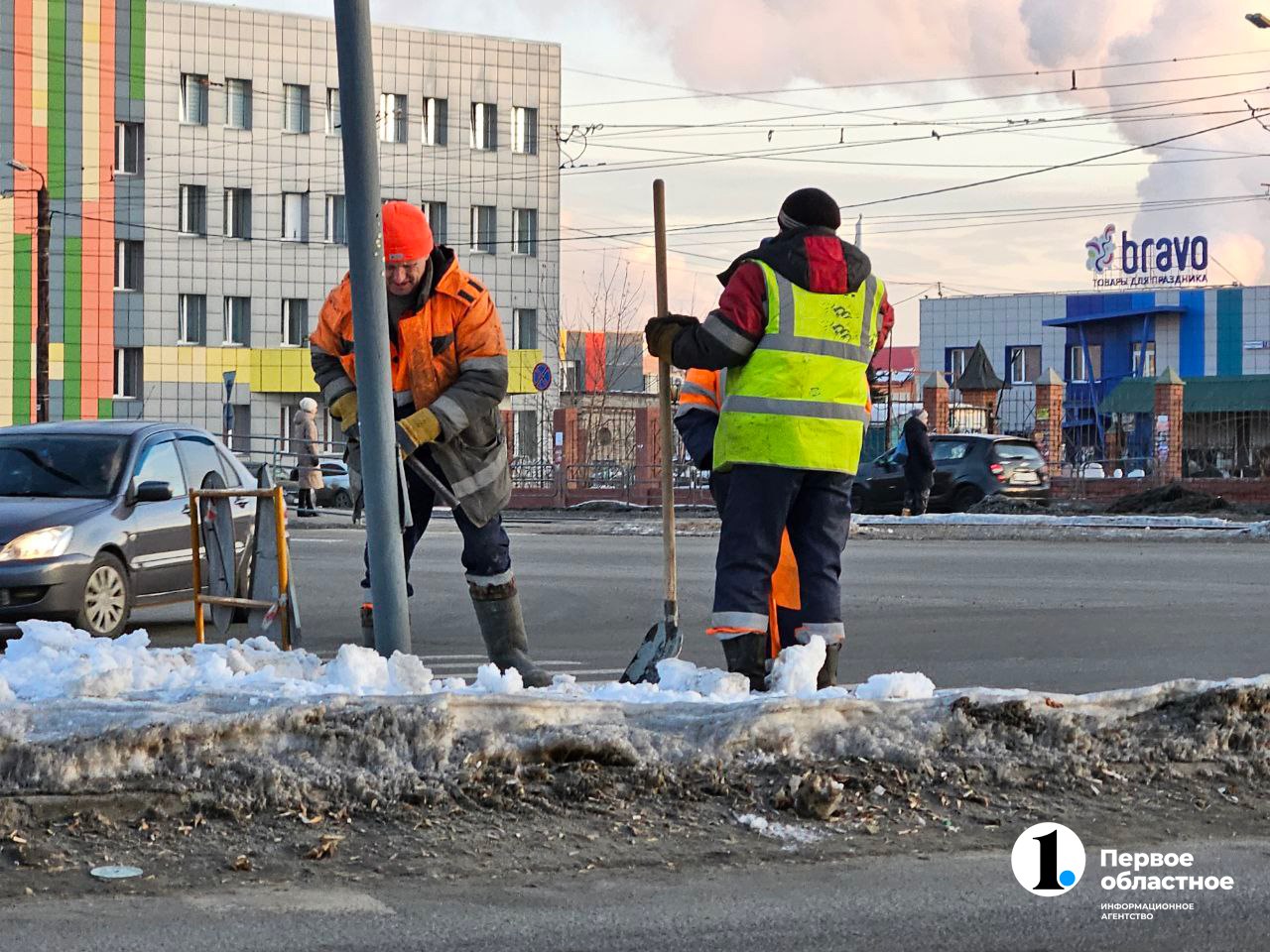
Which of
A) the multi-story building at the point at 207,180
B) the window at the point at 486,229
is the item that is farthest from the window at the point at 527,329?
the window at the point at 486,229

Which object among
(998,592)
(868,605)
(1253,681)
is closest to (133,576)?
(868,605)

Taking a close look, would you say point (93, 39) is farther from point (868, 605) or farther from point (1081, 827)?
point (1081, 827)

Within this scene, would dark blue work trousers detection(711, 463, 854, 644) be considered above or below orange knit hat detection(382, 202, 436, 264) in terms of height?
below

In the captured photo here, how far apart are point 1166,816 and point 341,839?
2.22 metres

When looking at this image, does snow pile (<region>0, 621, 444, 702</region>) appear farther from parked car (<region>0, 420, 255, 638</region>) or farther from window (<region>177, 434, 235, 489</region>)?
window (<region>177, 434, 235, 489</region>)

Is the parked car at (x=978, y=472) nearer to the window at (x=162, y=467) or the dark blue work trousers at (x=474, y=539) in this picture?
the window at (x=162, y=467)

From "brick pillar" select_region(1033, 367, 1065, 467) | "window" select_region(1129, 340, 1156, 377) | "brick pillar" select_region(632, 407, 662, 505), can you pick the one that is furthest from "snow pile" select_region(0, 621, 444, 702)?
"window" select_region(1129, 340, 1156, 377)

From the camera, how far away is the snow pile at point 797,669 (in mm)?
6375

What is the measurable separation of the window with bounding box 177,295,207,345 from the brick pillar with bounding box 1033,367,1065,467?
2351cm

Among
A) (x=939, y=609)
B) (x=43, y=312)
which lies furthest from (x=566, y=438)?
(x=939, y=609)

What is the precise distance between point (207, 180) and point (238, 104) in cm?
235

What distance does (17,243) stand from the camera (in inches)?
2028

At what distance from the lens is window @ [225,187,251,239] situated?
54.3 m

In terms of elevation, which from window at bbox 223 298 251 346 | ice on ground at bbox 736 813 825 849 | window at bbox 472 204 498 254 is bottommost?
ice on ground at bbox 736 813 825 849
